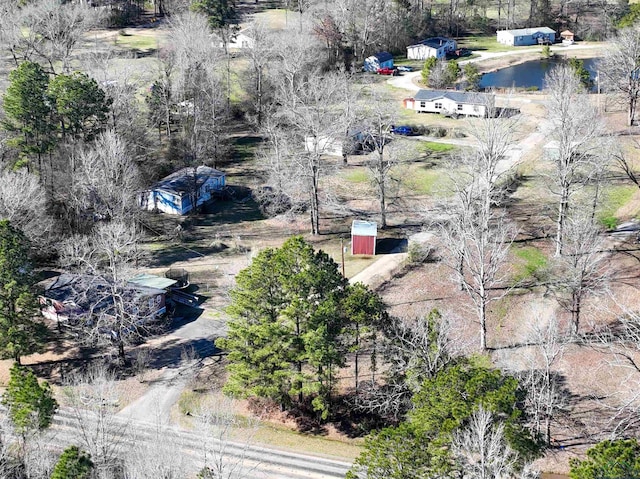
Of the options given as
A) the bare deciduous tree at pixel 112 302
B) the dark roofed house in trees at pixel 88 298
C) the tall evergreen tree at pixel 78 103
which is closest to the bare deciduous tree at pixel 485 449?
the bare deciduous tree at pixel 112 302

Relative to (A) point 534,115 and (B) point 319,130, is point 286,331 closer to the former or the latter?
(B) point 319,130

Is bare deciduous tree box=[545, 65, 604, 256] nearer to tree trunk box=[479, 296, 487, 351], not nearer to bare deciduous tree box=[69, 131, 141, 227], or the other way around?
tree trunk box=[479, 296, 487, 351]

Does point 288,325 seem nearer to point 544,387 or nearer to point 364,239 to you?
point 544,387

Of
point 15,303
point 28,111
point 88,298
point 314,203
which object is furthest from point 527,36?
point 15,303

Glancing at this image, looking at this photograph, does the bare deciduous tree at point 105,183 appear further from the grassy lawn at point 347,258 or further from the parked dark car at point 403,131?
the parked dark car at point 403,131

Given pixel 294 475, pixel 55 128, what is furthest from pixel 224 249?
pixel 294 475

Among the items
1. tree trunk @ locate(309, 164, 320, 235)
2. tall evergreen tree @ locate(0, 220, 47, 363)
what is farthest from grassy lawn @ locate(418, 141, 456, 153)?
tall evergreen tree @ locate(0, 220, 47, 363)
